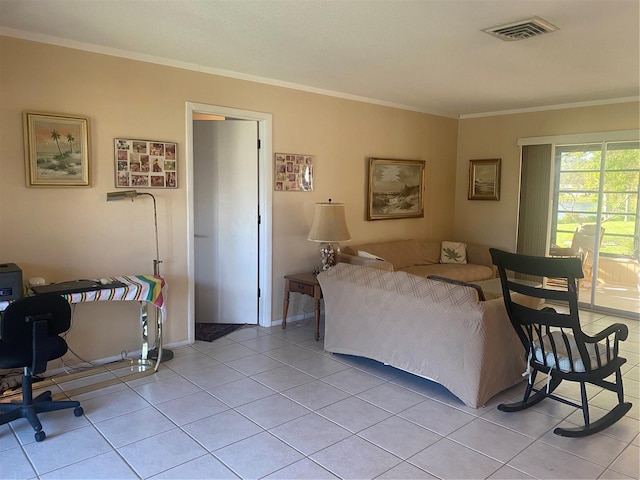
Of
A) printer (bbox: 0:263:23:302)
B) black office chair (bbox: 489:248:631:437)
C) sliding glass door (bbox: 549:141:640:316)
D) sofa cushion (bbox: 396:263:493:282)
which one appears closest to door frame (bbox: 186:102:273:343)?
printer (bbox: 0:263:23:302)

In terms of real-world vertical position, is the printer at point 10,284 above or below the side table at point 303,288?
above

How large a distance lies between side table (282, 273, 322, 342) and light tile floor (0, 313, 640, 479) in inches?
33.0

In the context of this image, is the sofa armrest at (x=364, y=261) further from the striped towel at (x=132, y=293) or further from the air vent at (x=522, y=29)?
the air vent at (x=522, y=29)

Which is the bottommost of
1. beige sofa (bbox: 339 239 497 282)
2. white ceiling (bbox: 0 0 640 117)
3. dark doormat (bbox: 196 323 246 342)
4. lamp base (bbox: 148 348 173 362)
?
dark doormat (bbox: 196 323 246 342)

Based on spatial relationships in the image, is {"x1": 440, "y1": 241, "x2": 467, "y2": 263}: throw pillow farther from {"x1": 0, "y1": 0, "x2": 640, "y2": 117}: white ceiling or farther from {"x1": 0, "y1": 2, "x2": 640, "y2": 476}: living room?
{"x1": 0, "y1": 0, "x2": 640, "y2": 117}: white ceiling

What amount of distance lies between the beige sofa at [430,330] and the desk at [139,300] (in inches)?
54.6

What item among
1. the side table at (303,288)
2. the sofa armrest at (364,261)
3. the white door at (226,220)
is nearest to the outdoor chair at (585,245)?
the sofa armrest at (364,261)

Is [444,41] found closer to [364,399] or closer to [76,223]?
[364,399]

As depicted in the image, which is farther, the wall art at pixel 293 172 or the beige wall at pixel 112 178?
the wall art at pixel 293 172

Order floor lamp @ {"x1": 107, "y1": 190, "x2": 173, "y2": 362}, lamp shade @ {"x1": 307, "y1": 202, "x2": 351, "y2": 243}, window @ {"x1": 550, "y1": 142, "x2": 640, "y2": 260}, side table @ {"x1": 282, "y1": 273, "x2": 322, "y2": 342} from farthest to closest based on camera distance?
window @ {"x1": 550, "y1": 142, "x2": 640, "y2": 260}, lamp shade @ {"x1": 307, "y1": 202, "x2": 351, "y2": 243}, side table @ {"x1": 282, "y1": 273, "x2": 322, "y2": 342}, floor lamp @ {"x1": 107, "y1": 190, "x2": 173, "y2": 362}

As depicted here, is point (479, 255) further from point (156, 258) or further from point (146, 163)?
point (146, 163)

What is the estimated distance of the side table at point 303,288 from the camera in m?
4.52

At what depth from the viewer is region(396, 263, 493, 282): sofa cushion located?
5.62m

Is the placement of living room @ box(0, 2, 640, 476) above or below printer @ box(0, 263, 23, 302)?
above
